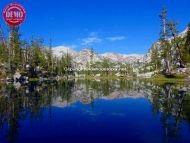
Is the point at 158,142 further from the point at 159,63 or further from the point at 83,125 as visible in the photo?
the point at 159,63

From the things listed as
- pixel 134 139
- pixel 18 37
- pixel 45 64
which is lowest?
pixel 134 139

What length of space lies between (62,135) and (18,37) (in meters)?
128

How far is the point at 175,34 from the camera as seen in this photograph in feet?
344

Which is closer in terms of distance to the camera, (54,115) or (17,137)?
(17,137)

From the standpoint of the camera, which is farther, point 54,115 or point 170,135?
point 54,115

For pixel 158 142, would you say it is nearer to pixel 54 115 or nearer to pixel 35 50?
pixel 54 115

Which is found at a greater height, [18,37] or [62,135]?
[18,37]

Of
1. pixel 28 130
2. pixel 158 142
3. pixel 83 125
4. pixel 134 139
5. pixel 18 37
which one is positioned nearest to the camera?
pixel 158 142

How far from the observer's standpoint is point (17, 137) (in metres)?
15.0

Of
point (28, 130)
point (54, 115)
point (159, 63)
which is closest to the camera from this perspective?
point (28, 130)

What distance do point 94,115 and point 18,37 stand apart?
121078 millimetres

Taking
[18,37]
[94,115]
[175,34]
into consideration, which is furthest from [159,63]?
[94,115]

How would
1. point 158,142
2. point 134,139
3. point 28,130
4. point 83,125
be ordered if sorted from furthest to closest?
1. point 83,125
2. point 28,130
3. point 134,139
4. point 158,142

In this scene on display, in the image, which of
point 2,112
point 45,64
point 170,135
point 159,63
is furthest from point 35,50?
point 170,135
